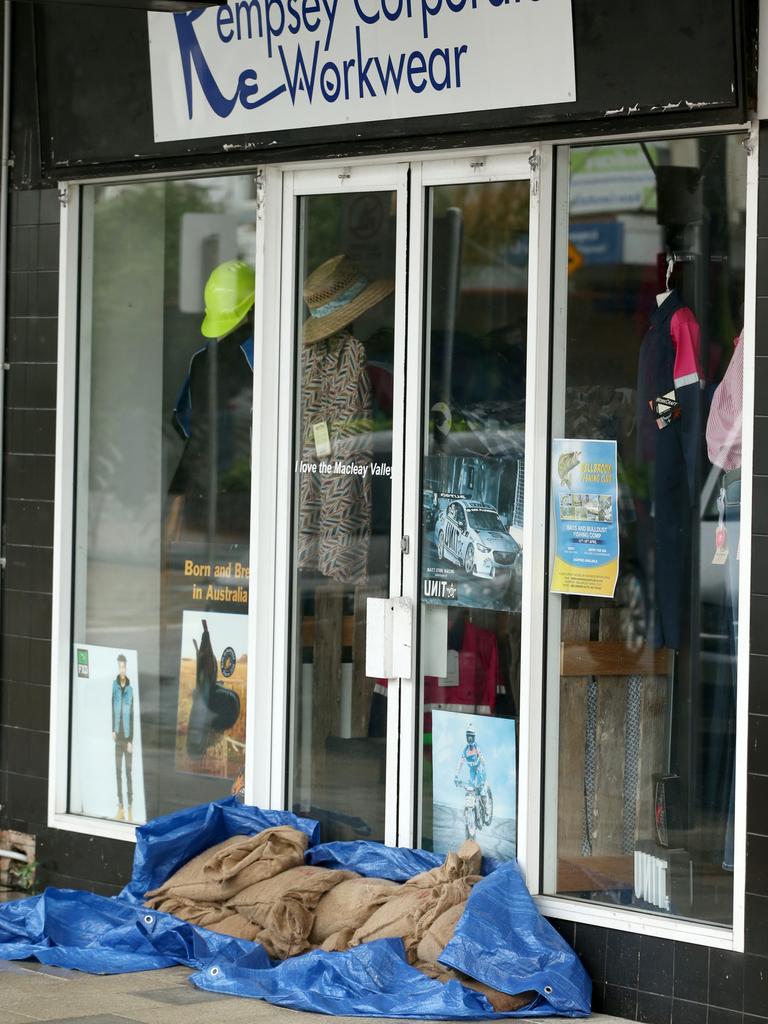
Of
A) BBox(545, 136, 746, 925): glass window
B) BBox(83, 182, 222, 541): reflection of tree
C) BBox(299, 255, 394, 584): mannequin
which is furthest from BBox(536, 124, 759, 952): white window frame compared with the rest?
BBox(83, 182, 222, 541): reflection of tree

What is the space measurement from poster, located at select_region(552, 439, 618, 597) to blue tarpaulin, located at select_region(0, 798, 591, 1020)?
1122 millimetres

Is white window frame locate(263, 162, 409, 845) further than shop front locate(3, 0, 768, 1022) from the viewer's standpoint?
Yes

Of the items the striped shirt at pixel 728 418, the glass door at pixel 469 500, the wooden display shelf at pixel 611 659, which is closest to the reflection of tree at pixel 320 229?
the glass door at pixel 469 500

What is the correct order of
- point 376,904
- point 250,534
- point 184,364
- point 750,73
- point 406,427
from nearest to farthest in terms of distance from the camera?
point 750,73 → point 376,904 → point 406,427 → point 250,534 → point 184,364

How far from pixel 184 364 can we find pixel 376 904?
8.96 ft

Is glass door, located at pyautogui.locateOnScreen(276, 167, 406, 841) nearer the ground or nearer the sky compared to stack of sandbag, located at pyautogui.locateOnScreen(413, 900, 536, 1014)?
nearer the sky

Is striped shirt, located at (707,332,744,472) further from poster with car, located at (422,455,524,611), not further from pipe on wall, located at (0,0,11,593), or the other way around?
pipe on wall, located at (0,0,11,593)

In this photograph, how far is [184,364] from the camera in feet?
25.0

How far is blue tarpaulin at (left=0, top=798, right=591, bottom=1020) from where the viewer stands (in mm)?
5770

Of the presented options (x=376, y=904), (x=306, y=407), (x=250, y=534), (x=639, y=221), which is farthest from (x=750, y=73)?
(x=376, y=904)

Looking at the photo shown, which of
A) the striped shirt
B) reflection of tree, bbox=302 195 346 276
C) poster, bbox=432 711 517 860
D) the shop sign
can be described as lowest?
poster, bbox=432 711 517 860

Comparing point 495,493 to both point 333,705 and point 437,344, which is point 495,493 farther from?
point 333,705

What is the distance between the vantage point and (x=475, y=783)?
6496 mm

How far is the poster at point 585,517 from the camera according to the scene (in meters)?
6.24
